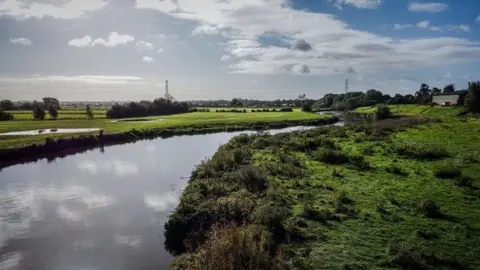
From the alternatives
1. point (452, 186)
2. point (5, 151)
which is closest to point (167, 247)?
point (452, 186)

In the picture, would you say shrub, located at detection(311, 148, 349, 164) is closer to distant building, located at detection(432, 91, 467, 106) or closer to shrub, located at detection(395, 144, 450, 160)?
shrub, located at detection(395, 144, 450, 160)

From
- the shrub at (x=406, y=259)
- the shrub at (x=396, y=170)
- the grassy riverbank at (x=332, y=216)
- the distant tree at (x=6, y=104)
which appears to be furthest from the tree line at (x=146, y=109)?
the shrub at (x=406, y=259)

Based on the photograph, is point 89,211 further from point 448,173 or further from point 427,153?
point 427,153

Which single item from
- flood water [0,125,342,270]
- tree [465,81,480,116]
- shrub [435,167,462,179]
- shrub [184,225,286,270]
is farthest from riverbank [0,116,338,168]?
shrub [435,167,462,179]

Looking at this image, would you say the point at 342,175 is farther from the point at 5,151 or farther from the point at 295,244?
the point at 5,151

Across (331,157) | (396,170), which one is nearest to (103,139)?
(331,157)
